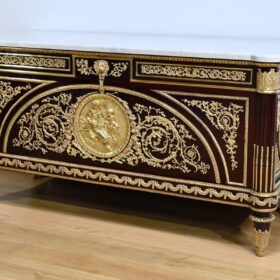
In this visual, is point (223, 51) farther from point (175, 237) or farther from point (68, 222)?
point (68, 222)

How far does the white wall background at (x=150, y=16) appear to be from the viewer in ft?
8.52

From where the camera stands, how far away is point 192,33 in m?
2.71

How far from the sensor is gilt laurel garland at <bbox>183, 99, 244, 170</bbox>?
2.12 metres

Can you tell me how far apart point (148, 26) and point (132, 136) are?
69cm

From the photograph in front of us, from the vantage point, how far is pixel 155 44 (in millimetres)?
2348

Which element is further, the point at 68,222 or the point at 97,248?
the point at 68,222

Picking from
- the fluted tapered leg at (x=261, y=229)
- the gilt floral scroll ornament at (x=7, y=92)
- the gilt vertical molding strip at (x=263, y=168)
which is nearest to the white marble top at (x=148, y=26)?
the gilt floral scroll ornament at (x=7, y=92)

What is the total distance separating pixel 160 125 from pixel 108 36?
58 centimetres

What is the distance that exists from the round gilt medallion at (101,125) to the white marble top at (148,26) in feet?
0.63

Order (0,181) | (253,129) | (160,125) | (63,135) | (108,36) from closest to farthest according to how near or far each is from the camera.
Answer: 1. (253,129)
2. (160,125)
3. (63,135)
4. (108,36)
5. (0,181)

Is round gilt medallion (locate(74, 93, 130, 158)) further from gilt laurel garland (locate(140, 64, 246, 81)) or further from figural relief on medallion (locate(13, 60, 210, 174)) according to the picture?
gilt laurel garland (locate(140, 64, 246, 81))

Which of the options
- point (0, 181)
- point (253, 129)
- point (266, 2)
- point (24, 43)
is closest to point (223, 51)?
point (253, 129)

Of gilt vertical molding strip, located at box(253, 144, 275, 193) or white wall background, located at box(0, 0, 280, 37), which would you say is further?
white wall background, located at box(0, 0, 280, 37)

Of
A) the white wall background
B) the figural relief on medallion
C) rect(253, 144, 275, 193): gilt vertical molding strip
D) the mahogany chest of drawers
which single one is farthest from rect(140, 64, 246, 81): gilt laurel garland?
the white wall background
